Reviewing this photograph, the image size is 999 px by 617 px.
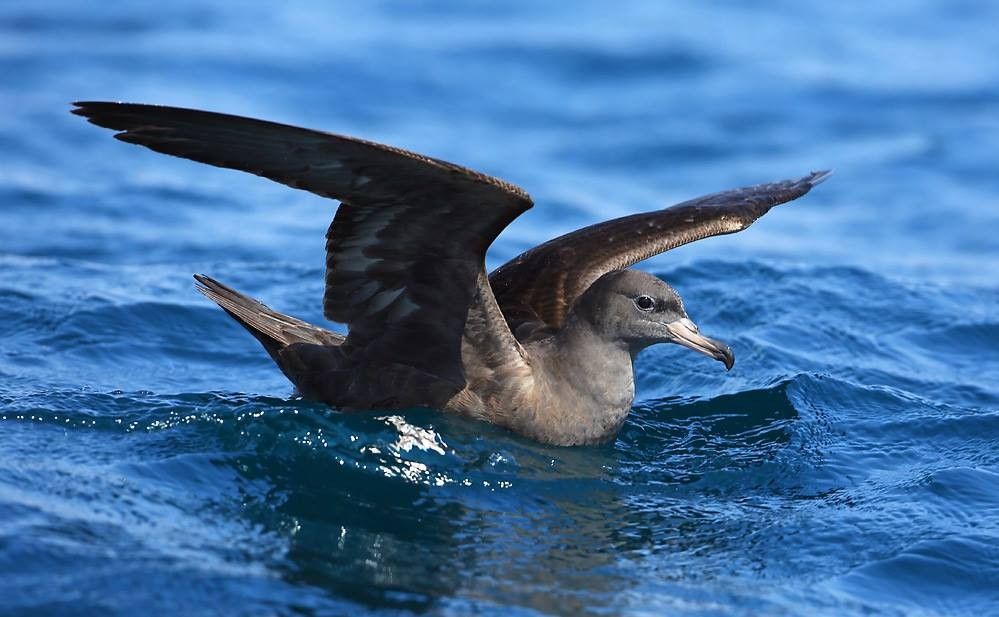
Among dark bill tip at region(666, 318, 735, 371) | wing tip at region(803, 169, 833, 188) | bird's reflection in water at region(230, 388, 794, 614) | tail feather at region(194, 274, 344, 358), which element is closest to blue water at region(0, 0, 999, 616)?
bird's reflection in water at region(230, 388, 794, 614)

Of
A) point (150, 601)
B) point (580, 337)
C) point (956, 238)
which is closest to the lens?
point (150, 601)

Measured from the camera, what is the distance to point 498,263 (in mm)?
12930

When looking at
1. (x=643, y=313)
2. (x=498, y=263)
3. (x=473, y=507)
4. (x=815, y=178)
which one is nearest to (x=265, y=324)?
(x=473, y=507)

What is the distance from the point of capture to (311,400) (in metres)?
8.13

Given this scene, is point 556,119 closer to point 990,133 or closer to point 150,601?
point 990,133

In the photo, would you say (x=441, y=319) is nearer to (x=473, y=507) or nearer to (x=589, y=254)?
(x=473, y=507)

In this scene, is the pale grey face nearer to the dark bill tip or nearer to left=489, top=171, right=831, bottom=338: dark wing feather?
the dark bill tip

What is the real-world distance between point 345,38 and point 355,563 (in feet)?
45.0

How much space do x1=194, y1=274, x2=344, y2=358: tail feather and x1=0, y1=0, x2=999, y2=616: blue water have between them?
408 mm

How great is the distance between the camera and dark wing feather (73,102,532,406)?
6.39m

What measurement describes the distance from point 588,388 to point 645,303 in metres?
0.57

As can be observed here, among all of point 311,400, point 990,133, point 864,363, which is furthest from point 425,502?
point 990,133

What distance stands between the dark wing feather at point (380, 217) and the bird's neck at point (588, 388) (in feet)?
Answer: 1.92

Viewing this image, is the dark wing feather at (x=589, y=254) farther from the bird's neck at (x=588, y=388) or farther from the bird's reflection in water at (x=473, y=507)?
the bird's reflection in water at (x=473, y=507)
